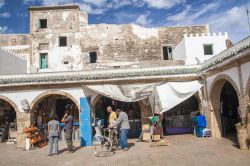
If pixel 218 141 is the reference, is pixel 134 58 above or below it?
above

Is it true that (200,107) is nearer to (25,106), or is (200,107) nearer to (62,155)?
(62,155)

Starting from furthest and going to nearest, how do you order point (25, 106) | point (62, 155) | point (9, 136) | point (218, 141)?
1. point (9, 136)
2. point (25, 106)
3. point (218, 141)
4. point (62, 155)

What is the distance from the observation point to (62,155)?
929 centimetres

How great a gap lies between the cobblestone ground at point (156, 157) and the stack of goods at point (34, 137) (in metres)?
0.87

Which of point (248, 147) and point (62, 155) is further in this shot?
point (62, 155)

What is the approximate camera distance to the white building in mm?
19453

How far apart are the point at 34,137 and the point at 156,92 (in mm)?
6084

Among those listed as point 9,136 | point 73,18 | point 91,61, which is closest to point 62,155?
point 9,136

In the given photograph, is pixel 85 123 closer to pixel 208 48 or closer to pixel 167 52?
pixel 208 48

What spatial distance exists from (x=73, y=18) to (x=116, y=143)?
17081 millimetres

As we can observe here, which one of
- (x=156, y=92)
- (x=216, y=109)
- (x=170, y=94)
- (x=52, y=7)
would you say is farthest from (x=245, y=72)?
(x=52, y=7)

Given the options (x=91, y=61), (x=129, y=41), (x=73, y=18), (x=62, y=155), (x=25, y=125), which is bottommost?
(x=62, y=155)

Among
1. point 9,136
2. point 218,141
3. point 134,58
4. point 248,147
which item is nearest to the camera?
point 248,147

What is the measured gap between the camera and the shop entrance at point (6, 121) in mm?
13898
